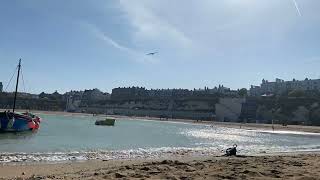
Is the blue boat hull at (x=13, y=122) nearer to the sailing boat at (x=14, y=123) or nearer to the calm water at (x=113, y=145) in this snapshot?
the sailing boat at (x=14, y=123)

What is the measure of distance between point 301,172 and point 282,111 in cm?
16814

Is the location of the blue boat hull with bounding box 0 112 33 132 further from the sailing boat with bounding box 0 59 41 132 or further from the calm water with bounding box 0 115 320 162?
the calm water with bounding box 0 115 320 162

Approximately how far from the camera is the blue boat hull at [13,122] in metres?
56.7

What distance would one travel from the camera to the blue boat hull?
56719 millimetres

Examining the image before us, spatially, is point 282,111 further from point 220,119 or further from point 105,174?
point 105,174

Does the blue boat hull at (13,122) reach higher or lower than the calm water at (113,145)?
higher

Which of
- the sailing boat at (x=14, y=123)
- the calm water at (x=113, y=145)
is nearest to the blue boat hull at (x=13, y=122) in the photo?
the sailing boat at (x=14, y=123)

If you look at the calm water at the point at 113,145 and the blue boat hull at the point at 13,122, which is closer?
the calm water at the point at 113,145

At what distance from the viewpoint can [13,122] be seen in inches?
2295

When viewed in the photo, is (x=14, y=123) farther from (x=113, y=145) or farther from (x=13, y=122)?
(x=113, y=145)

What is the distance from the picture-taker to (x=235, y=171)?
16.3m

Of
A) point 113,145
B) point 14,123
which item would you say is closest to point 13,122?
point 14,123

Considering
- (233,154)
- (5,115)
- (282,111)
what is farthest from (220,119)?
(233,154)

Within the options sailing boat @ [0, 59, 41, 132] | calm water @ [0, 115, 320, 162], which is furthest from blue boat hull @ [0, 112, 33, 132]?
calm water @ [0, 115, 320, 162]
